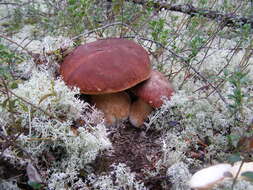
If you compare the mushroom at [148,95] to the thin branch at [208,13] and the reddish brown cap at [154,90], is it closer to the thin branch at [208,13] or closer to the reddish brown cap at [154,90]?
the reddish brown cap at [154,90]

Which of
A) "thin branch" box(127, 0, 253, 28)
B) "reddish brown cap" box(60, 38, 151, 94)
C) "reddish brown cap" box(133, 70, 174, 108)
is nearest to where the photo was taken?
"reddish brown cap" box(60, 38, 151, 94)

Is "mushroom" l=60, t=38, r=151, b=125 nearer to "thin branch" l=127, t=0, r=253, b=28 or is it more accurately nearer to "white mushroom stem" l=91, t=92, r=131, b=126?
"white mushroom stem" l=91, t=92, r=131, b=126

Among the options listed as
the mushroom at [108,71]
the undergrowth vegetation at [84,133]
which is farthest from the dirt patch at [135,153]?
the mushroom at [108,71]

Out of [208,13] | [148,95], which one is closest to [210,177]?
[148,95]

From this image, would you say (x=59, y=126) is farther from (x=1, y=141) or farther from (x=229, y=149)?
(x=229, y=149)

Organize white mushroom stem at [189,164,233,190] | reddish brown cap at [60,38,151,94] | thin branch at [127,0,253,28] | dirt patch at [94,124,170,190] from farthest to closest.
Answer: thin branch at [127,0,253,28], reddish brown cap at [60,38,151,94], dirt patch at [94,124,170,190], white mushroom stem at [189,164,233,190]

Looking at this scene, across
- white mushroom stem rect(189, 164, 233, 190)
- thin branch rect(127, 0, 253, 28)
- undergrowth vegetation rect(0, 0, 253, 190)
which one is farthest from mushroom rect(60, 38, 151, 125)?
thin branch rect(127, 0, 253, 28)

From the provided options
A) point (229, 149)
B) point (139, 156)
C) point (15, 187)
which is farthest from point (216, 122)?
point (15, 187)
